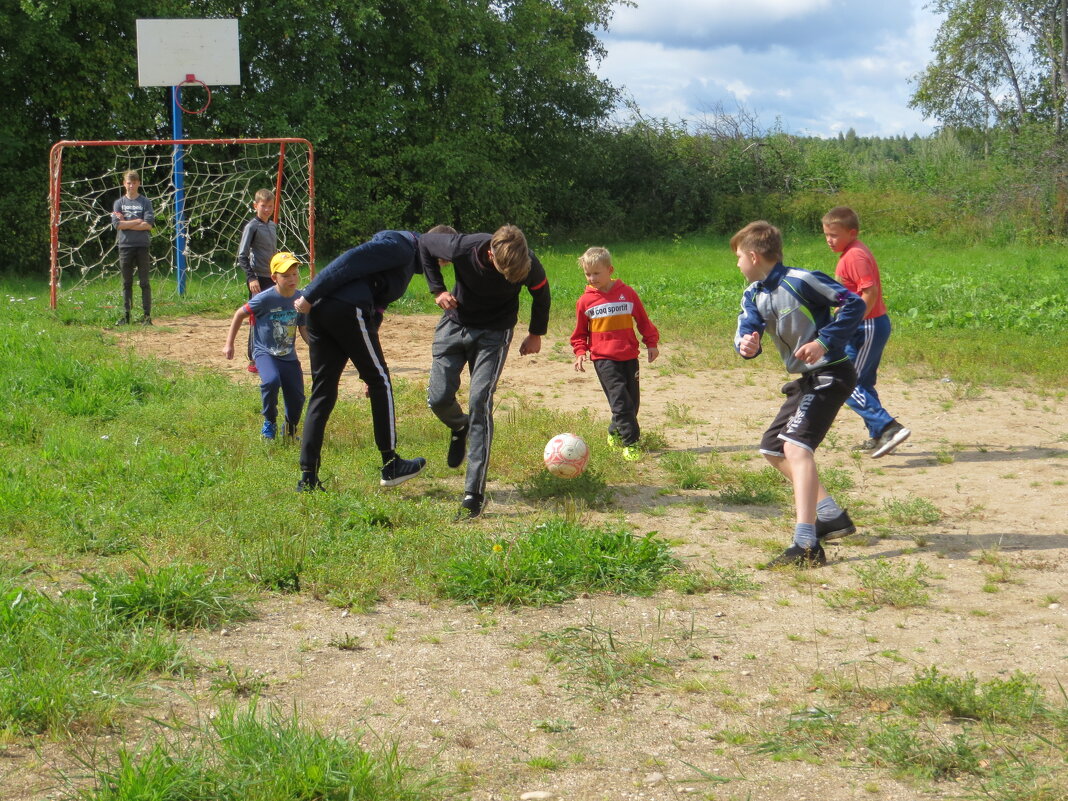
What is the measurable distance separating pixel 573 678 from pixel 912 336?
32.5 ft

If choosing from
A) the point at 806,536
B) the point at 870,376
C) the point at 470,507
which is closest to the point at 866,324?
the point at 870,376

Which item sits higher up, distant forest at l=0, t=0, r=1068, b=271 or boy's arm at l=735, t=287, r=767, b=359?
distant forest at l=0, t=0, r=1068, b=271

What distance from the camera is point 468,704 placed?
3.89 m

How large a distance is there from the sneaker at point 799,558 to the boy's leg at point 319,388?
2.75 meters

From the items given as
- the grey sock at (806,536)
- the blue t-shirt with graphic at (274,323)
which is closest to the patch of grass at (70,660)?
the grey sock at (806,536)

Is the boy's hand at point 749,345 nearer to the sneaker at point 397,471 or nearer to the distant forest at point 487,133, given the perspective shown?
the sneaker at point 397,471

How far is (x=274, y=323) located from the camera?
775 cm

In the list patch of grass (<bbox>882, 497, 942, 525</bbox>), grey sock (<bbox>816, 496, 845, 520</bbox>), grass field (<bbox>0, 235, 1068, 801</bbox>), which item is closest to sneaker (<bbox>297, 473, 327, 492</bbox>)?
grass field (<bbox>0, 235, 1068, 801</bbox>)

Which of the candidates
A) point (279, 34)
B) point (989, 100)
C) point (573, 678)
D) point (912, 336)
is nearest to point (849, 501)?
point (573, 678)

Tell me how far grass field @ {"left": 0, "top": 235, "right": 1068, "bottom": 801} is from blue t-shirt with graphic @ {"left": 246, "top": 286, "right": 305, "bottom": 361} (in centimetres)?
68

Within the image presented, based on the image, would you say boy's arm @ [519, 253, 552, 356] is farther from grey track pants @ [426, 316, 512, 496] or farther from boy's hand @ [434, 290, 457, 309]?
boy's hand @ [434, 290, 457, 309]

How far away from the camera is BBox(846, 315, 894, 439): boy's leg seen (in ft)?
25.5

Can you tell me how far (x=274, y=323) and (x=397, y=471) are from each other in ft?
5.71

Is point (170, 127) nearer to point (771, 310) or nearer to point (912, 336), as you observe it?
point (912, 336)
